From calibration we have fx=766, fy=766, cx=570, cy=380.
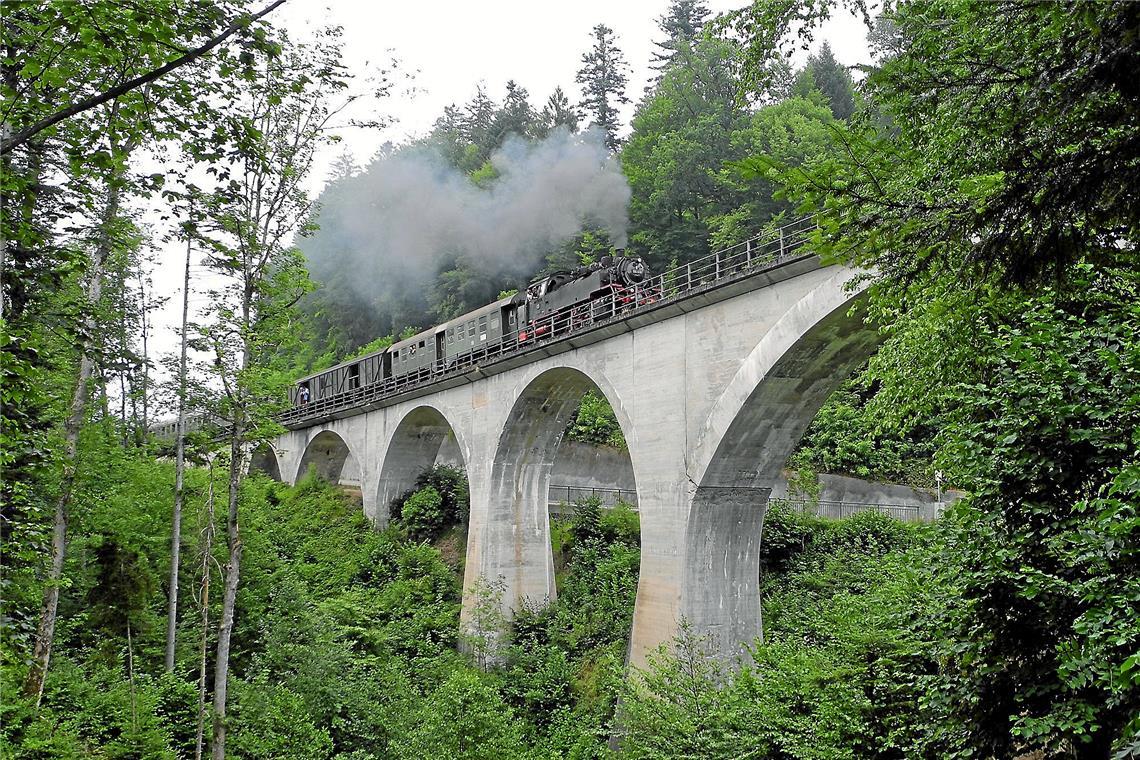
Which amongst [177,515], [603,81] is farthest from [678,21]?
[177,515]

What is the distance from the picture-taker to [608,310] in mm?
17469

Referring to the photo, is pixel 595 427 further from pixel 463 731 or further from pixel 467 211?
pixel 467 211

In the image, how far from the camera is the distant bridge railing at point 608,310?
43.8 feet

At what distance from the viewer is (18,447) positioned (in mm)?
4812

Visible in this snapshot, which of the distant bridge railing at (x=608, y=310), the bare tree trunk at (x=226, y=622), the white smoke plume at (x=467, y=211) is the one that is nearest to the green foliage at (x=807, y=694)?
the distant bridge railing at (x=608, y=310)

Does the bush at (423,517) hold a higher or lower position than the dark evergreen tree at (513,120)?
lower

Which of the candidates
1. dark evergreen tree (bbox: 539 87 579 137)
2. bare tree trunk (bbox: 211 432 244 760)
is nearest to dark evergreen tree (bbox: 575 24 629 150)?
dark evergreen tree (bbox: 539 87 579 137)

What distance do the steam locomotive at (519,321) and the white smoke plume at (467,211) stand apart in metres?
8.67

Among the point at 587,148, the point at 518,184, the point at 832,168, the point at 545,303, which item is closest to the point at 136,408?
the point at 545,303

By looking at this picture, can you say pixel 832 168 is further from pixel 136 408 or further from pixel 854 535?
pixel 136 408

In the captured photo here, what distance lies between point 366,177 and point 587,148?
1505 cm

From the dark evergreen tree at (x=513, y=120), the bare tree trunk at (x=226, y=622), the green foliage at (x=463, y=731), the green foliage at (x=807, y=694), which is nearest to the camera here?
the green foliage at (x=807, y=694)

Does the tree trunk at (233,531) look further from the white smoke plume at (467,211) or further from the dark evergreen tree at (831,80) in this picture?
the dark evergreen tree at (831,80)

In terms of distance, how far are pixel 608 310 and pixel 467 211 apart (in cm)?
2478
